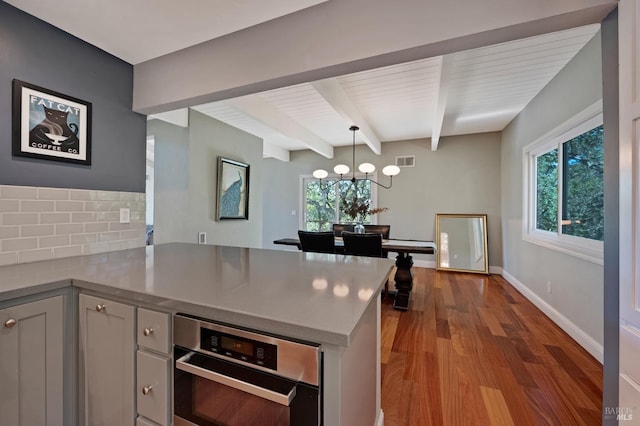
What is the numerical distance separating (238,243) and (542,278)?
13.4 ft

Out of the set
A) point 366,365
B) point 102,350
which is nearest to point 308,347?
point 366,365

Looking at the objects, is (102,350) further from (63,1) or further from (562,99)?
(562,99)

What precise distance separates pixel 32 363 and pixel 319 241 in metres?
2.50

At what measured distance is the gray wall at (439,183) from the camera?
4.83 m

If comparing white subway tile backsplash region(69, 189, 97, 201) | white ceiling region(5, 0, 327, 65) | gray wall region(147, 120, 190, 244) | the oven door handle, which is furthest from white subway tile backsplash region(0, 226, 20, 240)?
gray wall region(147, 120, 190, 244)

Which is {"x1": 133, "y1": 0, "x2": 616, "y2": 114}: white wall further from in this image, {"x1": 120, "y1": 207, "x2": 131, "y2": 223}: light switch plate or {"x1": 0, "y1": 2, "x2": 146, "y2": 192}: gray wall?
{"x1": 120, "y1": 207, "x2": 131, "y2": 223}: light switch plate

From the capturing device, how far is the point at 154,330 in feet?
3.18

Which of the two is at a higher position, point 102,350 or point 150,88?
point 150,88

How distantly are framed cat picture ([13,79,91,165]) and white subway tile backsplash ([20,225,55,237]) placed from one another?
1.35 ft

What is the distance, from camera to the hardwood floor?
4.98ft

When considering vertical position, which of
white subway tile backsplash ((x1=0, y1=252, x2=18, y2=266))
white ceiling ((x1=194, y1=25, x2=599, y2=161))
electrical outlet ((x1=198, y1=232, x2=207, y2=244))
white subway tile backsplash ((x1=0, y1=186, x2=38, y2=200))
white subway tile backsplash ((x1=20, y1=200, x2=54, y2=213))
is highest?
white ceiling ((x1=194, y1=25, x2=599, y2=161))

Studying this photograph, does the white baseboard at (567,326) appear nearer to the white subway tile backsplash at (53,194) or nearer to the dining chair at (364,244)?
the dining chair at (364,244)

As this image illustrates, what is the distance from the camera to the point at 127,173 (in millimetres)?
2018

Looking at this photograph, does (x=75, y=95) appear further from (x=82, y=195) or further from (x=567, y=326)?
(x=567, y=326)
